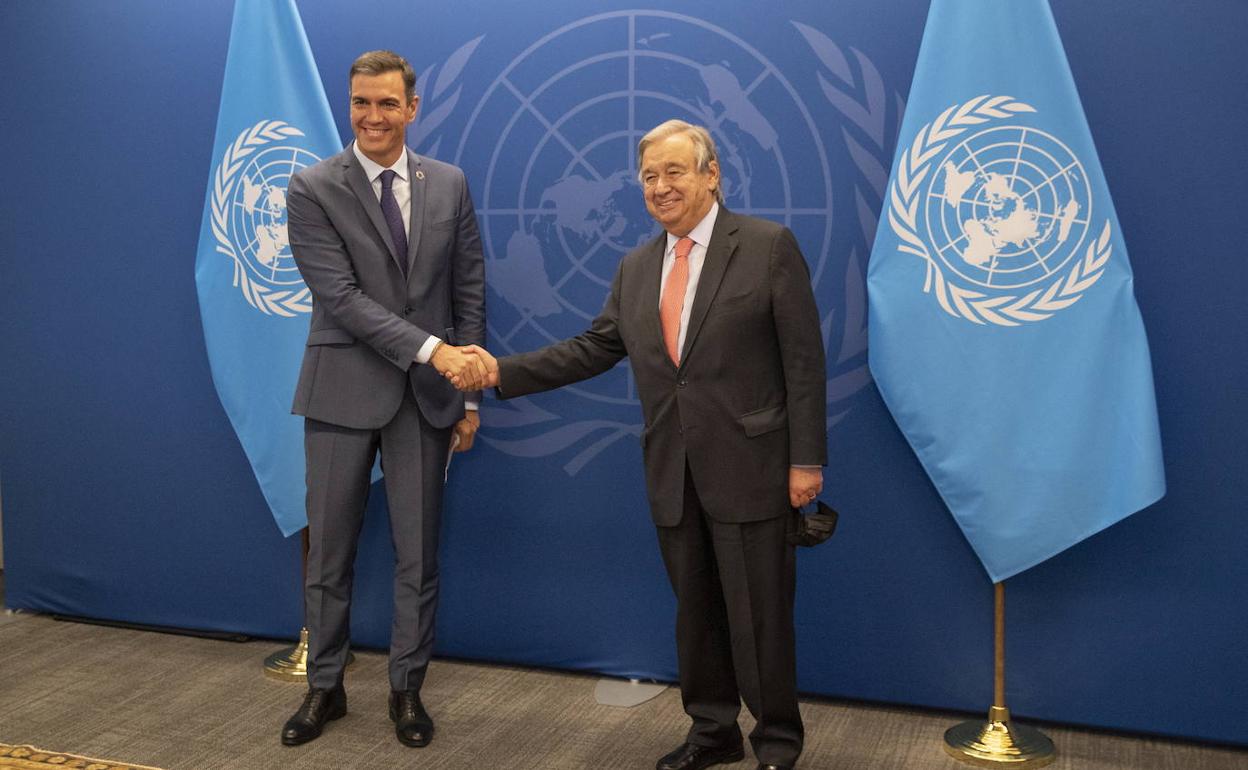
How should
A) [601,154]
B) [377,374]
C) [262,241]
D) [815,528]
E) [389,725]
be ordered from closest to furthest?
[815,528] → [377,374] → [389,725] → [601,154] → [262,241]

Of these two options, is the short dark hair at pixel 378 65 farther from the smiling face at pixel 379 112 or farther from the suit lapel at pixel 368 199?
the suit lapel at pixel 368 199

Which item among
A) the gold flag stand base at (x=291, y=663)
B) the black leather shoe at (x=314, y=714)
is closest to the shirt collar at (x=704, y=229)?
the black leather shoe at (x=314, y=714)

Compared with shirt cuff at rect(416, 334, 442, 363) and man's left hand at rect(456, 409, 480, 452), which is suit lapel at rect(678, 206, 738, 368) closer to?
shirt cuff at rect(416, 334, 442, 363)

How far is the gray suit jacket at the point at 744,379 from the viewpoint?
268cm

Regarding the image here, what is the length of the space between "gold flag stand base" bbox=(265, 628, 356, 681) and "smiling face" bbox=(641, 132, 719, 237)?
1852mm

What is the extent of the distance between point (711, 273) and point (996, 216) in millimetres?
795

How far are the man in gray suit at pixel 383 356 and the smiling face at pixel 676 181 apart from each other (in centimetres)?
70

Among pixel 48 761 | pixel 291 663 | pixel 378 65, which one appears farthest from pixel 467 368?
pixel 48 761

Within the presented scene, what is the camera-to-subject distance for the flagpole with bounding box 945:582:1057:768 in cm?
303

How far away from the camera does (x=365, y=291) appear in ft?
10.4

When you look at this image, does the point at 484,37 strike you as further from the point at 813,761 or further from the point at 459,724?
the point at 813,761

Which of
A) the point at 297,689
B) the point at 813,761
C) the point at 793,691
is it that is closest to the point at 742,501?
the point at 793,691

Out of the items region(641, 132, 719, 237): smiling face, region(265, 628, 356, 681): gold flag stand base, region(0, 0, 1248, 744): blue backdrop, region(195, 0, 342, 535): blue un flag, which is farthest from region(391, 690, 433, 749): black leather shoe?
region(641, 132, 719, 237): smiling face

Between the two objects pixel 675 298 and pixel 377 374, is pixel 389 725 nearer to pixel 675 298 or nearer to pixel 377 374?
pixel 377 374
